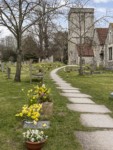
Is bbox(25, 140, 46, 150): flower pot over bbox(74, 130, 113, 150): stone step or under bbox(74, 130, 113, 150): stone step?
over

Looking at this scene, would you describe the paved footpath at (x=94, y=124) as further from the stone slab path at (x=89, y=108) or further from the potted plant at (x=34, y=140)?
the potted plant at (x=34, y=140)

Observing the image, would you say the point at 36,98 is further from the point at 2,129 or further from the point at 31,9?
the point at 31,9

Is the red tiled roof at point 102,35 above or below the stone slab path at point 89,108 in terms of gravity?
above

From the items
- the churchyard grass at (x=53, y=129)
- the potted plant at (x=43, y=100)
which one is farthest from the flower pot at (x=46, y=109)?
the churchyard grass at (x=53, y=129)

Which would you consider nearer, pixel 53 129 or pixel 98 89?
pixel 53 129

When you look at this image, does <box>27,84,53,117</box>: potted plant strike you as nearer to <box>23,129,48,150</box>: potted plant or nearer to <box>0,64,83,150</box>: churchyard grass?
<box>0,64,83,150</box>: churchyard grass

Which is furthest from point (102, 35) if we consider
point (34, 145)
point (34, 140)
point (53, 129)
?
point (34, 145)

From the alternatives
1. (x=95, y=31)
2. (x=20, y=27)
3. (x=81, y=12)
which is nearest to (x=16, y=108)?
(x=20, y=27)

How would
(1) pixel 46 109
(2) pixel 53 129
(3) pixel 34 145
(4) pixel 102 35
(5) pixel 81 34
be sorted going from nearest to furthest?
(3) pixel 34 145
(2) pixel 53 129
(1) pixel 46 109
(4) pixel 102 35
(5) pixel 81 34

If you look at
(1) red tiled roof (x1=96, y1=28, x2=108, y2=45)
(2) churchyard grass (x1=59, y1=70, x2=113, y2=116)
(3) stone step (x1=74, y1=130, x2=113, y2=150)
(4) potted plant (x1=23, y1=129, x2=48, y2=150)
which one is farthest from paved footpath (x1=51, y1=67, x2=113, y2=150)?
(1) red tiled roof (x1=96, y1=28, x2=108, y2=45)

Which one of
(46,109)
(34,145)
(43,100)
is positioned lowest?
(34,145)

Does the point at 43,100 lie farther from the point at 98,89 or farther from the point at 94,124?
the point at 98,89

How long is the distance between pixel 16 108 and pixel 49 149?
4.03 metres

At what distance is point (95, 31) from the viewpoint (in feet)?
158
